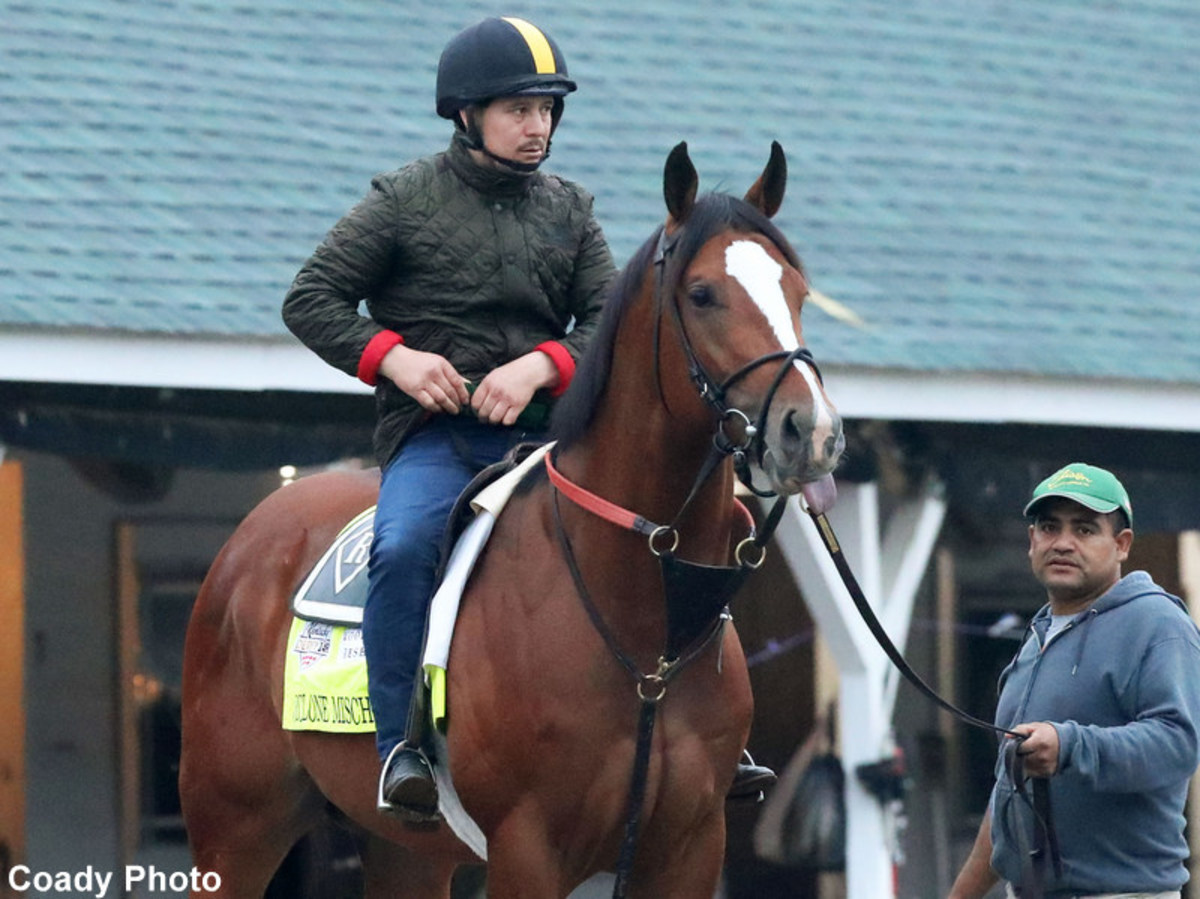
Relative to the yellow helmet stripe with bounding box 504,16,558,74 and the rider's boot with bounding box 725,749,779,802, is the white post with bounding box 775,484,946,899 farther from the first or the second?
the yellow helmet stripe with bounding box 504,16,558,74

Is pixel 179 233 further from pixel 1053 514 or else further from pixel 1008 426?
pixel 1053 514

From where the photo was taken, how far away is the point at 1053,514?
4195 millimetres

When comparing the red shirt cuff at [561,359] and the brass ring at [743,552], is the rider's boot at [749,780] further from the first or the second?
the red shirt cuff at [561,359]

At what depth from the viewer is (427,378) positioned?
4.29 m

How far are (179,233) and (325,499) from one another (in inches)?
112

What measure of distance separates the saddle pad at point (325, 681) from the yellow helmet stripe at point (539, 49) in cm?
138

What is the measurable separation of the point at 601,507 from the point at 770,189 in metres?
0.71

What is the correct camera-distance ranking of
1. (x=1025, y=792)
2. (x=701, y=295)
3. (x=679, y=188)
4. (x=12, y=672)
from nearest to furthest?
A: (x=701, y=295) < (x=679, y=188) < (x=1025, y=792) < (x=12, y=672)

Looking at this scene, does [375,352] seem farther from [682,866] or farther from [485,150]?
[682,866]

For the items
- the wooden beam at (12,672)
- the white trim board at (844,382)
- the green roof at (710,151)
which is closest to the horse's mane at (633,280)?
the white trim board at (844,382)

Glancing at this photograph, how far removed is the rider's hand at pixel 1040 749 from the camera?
391 centimetres

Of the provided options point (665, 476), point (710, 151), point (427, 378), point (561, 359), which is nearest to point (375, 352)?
point (427, 378)

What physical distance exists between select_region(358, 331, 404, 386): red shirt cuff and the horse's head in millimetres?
761

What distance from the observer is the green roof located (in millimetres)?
7836
